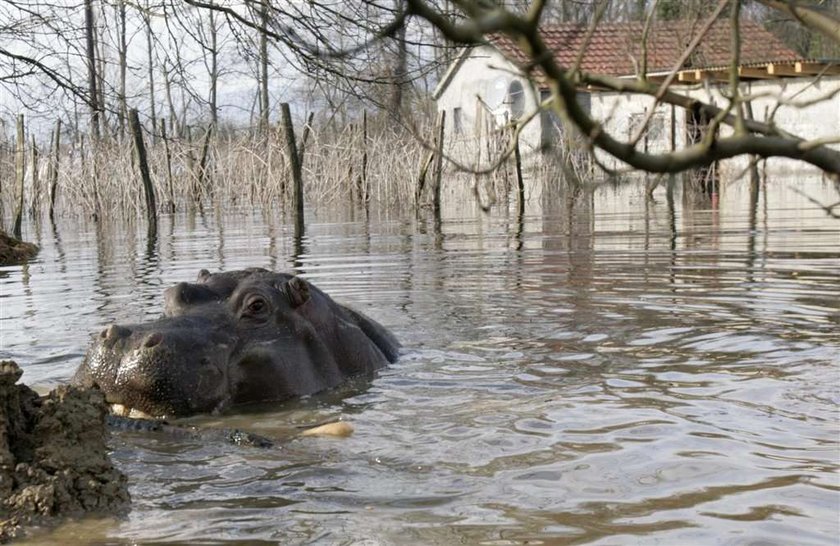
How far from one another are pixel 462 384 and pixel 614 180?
10.2 ft

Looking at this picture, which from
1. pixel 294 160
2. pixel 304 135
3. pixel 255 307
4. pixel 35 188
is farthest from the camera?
pixel 35 188

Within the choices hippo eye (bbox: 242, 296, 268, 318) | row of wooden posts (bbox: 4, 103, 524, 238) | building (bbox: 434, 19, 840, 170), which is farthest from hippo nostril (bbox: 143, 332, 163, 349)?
row of wooden posts (bbox: 4, 103, 524, 238)

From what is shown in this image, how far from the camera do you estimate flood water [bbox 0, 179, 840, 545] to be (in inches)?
122

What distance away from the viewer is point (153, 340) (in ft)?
14.6

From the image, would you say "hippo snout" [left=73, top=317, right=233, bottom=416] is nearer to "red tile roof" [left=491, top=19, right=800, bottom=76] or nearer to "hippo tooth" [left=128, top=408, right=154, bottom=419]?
"hippo tooth" [left=128, top=408, right=154, bottom=419]

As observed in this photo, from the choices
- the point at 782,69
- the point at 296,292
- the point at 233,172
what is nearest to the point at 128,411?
the point at 296,292

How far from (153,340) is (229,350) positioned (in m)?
0.47

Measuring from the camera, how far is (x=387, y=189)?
2162 centimetres

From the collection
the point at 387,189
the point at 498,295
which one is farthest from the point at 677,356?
the point at 387,189

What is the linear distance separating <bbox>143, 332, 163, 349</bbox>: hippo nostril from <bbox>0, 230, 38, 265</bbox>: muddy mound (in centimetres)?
897

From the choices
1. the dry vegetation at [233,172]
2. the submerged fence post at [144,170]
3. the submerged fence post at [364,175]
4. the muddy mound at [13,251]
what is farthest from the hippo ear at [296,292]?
the submerged fence post at [364,175]

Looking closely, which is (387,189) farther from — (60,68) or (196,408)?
(196,408)

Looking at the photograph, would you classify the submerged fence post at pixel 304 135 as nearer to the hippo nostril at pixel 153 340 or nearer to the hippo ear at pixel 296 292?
the hippo ear at pixel 296 292

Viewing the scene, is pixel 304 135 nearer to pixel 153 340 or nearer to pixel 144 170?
pixel 144 170
